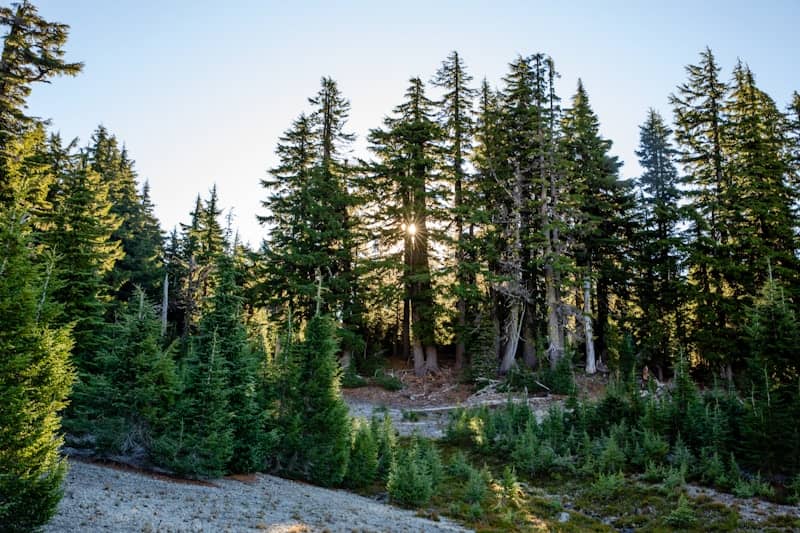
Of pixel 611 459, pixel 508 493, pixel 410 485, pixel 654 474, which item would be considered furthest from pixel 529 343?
pixel 410 485

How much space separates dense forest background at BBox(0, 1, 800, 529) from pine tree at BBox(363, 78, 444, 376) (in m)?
0.15

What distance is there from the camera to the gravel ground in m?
9.12

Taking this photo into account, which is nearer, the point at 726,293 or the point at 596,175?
the point at 726,293

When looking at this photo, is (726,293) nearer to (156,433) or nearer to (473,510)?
(473,510)

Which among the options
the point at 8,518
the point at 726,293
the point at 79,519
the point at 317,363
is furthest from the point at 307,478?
the point at 726,293

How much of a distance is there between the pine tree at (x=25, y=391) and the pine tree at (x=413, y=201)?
23.2 metres

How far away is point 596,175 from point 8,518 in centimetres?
3310

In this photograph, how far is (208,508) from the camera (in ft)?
35.8

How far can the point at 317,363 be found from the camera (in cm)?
1673

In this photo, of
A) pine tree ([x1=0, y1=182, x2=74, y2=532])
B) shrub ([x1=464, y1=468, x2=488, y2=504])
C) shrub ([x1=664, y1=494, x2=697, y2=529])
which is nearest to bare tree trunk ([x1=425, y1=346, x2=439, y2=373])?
shrub ([x1=464, y1=468, x2=488, y2=504])

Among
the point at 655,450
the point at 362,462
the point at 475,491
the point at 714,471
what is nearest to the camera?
the point at 475,491

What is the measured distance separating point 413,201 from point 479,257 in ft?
18.1

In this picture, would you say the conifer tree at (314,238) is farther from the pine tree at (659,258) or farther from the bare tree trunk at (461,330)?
the pine tree at (659,258)

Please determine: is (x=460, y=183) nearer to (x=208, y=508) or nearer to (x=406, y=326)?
(x=406, y=326)
